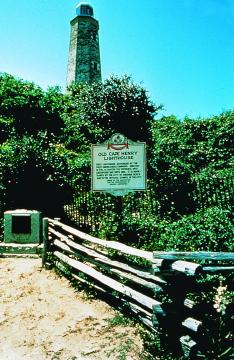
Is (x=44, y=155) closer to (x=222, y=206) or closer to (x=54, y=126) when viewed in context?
(x=222, y=206)

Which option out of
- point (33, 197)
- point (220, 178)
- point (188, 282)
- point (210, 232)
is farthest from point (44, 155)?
point (188, 282)

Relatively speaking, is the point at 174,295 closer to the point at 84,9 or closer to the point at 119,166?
the point at 119,166

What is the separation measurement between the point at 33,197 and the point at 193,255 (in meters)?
9.45

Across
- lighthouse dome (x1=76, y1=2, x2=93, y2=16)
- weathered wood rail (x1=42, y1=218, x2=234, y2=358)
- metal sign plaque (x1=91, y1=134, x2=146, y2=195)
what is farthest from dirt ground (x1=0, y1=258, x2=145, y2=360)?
lighthouse dome (x1=76, y1=2, x2=93, y2=16)

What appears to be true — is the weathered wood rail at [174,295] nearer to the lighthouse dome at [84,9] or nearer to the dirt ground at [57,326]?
the dirt ground at [57,326]

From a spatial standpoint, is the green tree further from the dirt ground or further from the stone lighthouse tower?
the dirt ground

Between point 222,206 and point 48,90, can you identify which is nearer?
point 222,206

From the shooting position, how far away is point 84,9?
134 ft

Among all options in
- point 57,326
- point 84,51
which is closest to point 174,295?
point 57,326

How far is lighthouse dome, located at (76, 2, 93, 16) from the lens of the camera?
134ft

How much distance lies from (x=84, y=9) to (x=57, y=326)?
41557 mm

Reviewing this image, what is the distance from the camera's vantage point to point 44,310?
6.42 m

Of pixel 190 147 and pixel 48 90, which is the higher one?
pixel 48 90

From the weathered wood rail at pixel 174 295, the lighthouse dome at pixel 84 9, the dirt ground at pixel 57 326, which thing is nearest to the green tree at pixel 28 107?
the dirt ground at pixel 57 326
